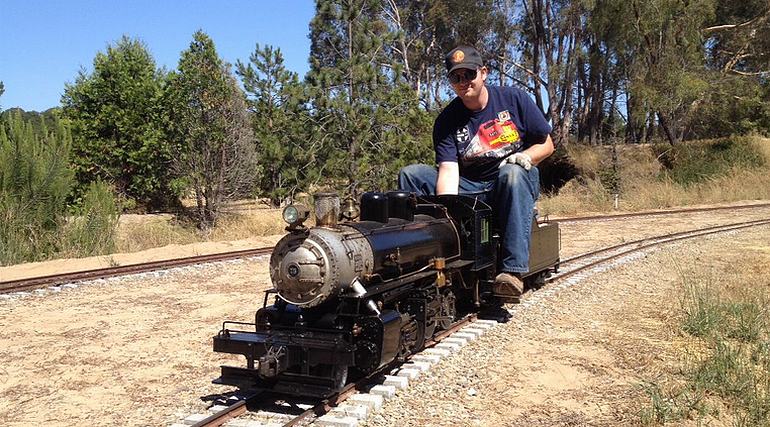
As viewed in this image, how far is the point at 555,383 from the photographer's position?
5266 millimetres

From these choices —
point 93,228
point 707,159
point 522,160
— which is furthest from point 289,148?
point 707,159

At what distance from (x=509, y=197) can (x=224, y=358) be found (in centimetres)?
317

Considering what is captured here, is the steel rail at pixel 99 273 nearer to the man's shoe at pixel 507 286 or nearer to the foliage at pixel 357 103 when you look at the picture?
the man's shoe at pixel 507 286

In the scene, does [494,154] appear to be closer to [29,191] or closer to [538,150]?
[538,150]

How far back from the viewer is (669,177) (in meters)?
29.3

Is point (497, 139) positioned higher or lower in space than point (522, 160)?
higher

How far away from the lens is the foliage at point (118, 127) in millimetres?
27609

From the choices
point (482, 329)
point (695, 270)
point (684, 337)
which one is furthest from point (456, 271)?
point (695, 270)

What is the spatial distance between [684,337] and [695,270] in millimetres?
4737

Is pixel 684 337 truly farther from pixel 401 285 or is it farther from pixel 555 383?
pixel 401 285

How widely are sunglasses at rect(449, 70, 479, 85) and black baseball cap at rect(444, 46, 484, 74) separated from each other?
52 millimetres

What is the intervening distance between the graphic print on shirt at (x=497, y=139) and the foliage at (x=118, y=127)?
22504mm

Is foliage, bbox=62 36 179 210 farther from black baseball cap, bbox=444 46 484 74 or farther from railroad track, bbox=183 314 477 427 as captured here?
railroad track, bbox=183 314 477 427

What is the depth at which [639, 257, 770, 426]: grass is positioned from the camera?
4.40m
